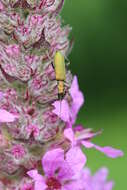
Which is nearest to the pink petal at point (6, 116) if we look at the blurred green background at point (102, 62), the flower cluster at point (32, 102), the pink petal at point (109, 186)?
the flower cluster at point (32, 102)

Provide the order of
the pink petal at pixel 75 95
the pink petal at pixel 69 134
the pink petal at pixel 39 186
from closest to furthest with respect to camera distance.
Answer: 1. the pink petal at pixel 39 186
2. the pink petal at pixel 69 134
3. the pink petal at pixel 75 95

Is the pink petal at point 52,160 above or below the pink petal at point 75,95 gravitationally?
below

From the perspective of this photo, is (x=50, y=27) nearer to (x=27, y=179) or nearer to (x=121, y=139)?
(x=27, y=179)

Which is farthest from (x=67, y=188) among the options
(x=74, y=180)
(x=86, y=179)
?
(x=86, y=179)

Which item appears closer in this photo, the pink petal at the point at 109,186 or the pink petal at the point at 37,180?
the pink petal at the point at 37,180

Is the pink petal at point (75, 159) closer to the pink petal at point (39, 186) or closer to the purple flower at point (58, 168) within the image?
the purple flower at point (58, 168)

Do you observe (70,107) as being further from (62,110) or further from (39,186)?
(39,186)

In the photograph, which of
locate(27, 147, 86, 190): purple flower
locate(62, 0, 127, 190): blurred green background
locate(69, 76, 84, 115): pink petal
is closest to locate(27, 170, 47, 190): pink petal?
locate(27, 147, 86, 190): purple flower
